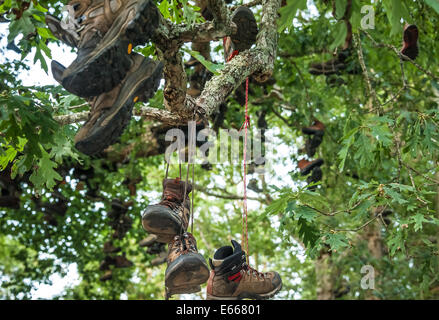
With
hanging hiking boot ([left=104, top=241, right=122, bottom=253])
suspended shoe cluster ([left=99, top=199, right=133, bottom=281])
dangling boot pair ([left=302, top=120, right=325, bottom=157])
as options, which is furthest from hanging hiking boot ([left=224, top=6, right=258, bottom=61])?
hanging hiking boot ([left=104, top=241, right=122, bottom=253])

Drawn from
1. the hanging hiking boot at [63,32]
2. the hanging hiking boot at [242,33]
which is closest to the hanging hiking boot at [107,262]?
the hanging hiking boot at [242,33]

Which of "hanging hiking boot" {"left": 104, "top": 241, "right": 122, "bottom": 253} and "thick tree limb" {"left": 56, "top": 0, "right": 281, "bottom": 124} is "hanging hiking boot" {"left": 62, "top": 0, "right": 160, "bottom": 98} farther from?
"hanging hiking boot" {"left": 104, "top": 241, "right": 122, "bottom": 253}

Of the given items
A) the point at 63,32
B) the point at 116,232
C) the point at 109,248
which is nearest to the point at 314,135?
the point at 116,232

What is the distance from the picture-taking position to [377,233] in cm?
946

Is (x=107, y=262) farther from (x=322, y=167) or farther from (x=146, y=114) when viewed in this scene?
(x=146, y=114)

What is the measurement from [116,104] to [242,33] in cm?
186

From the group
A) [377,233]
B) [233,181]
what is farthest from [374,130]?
[233,181]

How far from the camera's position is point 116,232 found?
734 cm

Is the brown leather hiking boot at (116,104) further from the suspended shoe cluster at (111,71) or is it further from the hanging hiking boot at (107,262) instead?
the hanging hiking boot at (107,262)

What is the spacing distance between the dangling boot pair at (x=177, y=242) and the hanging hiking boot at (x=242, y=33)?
1.25 meters

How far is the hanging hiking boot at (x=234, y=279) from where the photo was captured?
10.7 feet

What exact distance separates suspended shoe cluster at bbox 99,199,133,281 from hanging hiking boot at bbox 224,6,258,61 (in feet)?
12.4

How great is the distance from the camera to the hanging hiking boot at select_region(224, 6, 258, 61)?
11.9 ft
